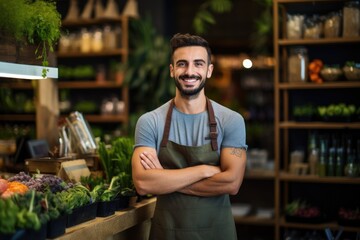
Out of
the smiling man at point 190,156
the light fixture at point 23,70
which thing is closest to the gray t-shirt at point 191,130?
the smiling man at point 190,156

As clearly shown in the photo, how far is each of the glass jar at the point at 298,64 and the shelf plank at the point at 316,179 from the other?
87 cm

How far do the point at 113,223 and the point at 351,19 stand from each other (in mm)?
2983

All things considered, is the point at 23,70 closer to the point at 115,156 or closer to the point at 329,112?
the point at 115,156

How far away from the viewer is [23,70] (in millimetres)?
3203

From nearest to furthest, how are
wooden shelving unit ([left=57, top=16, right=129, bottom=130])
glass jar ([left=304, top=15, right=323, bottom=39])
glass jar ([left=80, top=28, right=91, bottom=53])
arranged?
glass jar ([left=304, top=15, right=323, bottom=39]) < wooden shelving unit ([left=57, top=16, right=129, bottom=130]) < glass jar ([left=80, top=28, right=91, bottom=53])

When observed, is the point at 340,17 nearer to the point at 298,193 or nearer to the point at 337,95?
the point at 337,95

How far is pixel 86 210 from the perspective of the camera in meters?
3.14

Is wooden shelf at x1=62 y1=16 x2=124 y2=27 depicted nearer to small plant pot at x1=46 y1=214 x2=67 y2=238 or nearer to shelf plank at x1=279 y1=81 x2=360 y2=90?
shelf plank at x1=279 y1=81 x2=360 y2=90

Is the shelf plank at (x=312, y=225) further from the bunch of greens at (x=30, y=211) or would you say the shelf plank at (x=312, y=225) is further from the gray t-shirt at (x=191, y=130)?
the bunch of greens at (x=30, y=211)

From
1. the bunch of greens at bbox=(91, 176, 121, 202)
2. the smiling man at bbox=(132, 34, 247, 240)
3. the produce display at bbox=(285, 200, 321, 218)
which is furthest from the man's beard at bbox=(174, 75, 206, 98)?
the produce display at bbox=(285, 200, 321, 218)

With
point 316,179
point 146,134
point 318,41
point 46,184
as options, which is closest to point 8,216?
point 46,184

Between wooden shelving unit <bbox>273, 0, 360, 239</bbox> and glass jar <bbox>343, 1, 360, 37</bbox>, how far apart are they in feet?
0.23

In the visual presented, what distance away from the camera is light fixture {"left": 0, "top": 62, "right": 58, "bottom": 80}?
10.0ft

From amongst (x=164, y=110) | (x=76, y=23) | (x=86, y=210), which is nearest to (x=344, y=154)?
(x=164, y=110)
